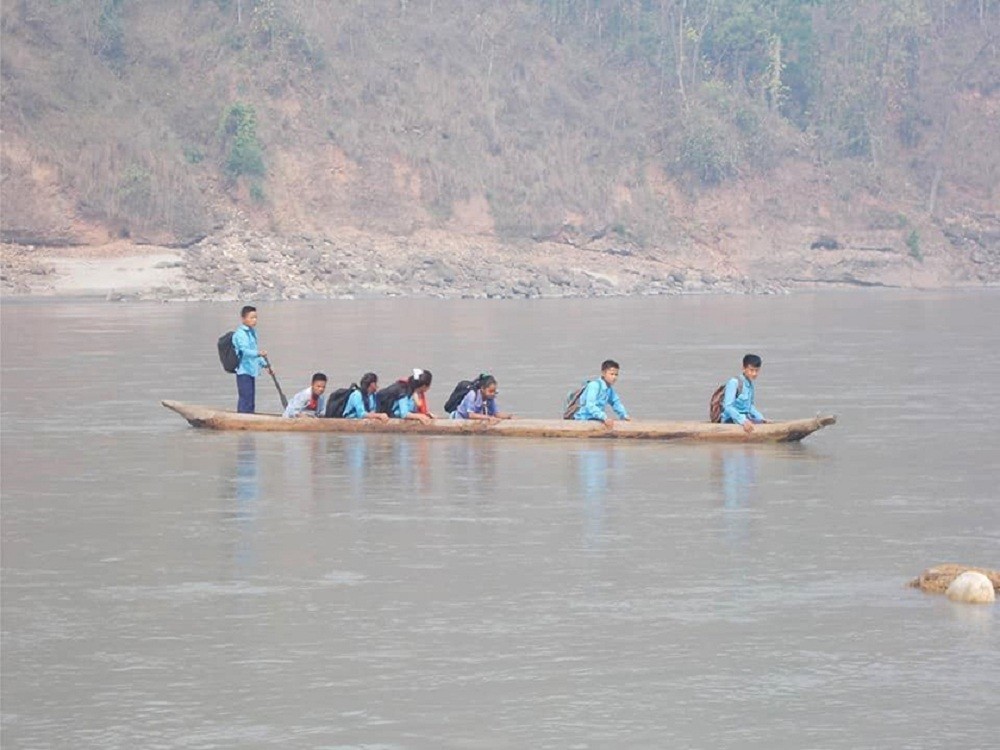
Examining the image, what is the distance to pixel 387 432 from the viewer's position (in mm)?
19109

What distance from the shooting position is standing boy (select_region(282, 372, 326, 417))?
1930 cm

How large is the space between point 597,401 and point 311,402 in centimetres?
284

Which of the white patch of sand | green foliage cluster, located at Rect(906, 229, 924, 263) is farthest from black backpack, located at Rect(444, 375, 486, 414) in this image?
green foliage cluster, located at Rect(906, 229, 924, 263)

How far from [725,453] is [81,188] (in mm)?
46922

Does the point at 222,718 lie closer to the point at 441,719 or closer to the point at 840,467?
the point at 441,719

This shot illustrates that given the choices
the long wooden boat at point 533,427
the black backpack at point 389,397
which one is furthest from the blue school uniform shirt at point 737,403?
the black backpack at point 389,397

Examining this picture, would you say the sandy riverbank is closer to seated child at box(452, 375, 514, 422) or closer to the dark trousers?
the dark trousers

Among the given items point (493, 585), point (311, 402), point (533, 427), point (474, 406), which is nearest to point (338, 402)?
point (311, 402)

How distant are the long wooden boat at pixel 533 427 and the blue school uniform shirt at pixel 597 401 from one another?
21 centimetres

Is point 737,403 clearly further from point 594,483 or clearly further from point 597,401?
point 594,483

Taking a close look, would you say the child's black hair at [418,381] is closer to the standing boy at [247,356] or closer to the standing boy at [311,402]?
the standing boy at [311,402]

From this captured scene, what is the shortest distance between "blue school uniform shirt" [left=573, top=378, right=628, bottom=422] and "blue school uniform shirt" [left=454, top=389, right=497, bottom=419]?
37.0 inches

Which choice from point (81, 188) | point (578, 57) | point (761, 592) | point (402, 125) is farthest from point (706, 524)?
point (578, 57)

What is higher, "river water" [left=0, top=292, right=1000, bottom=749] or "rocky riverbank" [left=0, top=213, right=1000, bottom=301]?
"rocky riverbank" [left=0, top=213, right=1000, bottom=301]
